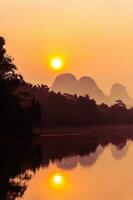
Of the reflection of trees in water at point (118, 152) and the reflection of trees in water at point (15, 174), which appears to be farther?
the reflection of trees in water at point (118, 152)

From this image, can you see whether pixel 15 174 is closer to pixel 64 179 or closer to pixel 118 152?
pixel 64 179

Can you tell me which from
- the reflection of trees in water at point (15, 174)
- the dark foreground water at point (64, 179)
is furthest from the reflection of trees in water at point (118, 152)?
the reflection of trees in water at point (15, 174)

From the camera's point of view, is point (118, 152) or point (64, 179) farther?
point (118, 152)

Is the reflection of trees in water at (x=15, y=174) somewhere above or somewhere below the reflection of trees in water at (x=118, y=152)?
below

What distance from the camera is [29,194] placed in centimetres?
1780

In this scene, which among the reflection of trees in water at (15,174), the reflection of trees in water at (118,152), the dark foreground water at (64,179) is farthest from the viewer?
the reflection of trees in water at (118,152)

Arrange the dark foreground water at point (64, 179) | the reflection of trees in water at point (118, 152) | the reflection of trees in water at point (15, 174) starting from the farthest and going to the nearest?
the reflection of trees in water at point (118, 152) → the reflection of trees in water at point (15, 174) → the dark foreground water at point (64, 179)

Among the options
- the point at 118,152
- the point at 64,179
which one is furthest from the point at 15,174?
the point at 118,152

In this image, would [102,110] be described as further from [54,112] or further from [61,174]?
[61,174]

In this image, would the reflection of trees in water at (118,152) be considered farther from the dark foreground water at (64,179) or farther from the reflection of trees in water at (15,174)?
the reflection of trees in water at (15,174)

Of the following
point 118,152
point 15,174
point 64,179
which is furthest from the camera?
point 118,152

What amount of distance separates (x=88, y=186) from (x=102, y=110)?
10451cm

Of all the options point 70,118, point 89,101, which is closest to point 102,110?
point 89,101

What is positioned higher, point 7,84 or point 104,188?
point 7,84
